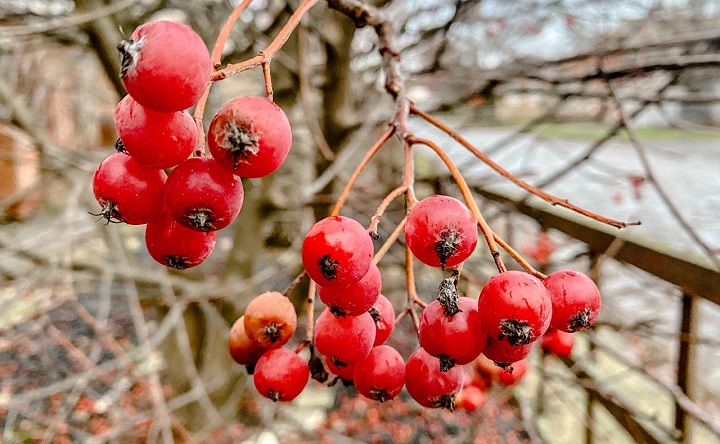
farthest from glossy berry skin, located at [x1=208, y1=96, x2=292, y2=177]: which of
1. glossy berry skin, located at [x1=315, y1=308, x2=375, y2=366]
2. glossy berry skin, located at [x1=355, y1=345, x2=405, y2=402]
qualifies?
glossy berry skin, located at [x1=355, y1=345, x2=405, y2=402]

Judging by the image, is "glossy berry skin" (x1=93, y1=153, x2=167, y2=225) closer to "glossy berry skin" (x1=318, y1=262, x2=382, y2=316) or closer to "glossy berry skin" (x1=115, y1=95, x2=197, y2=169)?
"glossy berry skin" (x1=115, y1=95, x2=197, y2=169)

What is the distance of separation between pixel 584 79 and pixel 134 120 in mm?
1515

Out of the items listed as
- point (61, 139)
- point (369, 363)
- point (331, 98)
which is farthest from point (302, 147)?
point (61, 139)

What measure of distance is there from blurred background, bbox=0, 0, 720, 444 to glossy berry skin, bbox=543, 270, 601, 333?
664mm

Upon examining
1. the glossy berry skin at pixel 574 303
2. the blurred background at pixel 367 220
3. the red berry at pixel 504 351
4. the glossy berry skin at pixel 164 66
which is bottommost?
the blurred background at pixel 367 220

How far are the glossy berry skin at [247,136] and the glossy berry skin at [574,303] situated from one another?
485 millimetres

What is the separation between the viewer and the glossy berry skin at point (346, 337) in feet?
2.62

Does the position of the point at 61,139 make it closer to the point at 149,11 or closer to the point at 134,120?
the point at 149,11

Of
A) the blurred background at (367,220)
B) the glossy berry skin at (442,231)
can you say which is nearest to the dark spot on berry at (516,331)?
the glossy berry skin at (442,231)

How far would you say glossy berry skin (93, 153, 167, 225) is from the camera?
67cm

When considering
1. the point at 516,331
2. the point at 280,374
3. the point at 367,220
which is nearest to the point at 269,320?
the point at 280,374

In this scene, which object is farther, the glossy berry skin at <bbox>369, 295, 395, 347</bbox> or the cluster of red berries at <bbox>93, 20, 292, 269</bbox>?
the glossy berry skin at <bbox>369, 295, 395, 347</bbox>

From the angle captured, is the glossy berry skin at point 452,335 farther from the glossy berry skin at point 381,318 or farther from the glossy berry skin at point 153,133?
the glossy berry skin at point 153,133

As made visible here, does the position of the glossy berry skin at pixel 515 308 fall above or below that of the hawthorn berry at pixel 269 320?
above
